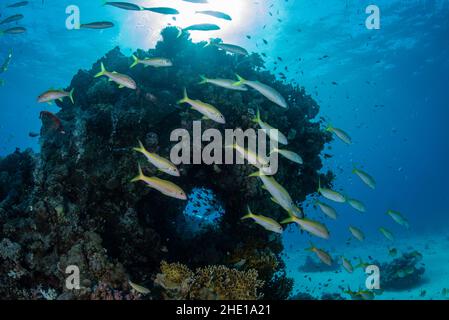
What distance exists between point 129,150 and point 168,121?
1473 millimetres

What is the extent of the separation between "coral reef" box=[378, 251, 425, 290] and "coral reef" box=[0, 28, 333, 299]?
8.54 m

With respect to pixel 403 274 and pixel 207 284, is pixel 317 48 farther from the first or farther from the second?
pixel 207 284

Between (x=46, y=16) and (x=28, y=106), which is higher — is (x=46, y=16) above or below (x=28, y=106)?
below

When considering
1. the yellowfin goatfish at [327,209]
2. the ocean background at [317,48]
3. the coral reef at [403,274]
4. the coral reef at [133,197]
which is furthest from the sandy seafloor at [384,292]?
the coral reef at [133,197]

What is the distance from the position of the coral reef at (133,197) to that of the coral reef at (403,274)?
854 centimetres

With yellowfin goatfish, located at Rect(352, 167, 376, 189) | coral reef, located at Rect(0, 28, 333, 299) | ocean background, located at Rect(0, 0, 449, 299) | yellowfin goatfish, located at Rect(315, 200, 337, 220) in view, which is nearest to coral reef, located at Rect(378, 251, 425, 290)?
ocean background, located at Rect(0, 0, 449, 299)

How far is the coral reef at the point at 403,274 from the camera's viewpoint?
48.0 feet

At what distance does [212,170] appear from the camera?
7.80 metres

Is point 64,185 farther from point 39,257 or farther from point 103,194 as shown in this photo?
point 39,257

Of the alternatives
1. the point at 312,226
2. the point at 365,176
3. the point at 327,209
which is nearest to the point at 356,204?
the point at 365,176

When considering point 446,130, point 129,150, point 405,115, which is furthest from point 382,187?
point 129,150

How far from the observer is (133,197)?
22.7 ft

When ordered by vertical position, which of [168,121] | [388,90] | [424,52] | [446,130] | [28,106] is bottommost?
[168,121]

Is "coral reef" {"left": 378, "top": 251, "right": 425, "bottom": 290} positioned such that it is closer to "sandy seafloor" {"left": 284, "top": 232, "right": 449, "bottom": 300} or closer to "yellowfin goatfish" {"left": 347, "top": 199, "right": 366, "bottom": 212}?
"sandy seafloor" {"left": 284, "top": 232, "right": 449, "bottom": 300}
